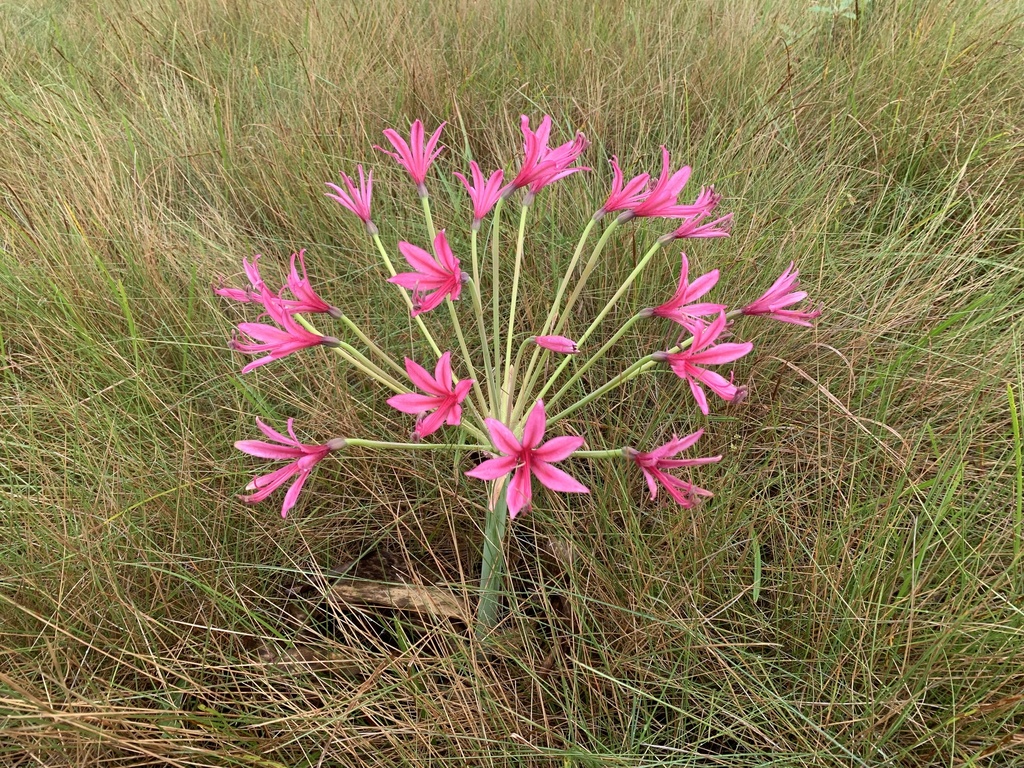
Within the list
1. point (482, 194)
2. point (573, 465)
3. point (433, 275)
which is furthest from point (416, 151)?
point (573, 465)

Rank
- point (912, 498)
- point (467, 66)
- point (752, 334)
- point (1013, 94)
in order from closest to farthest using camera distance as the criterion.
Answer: point (912, 498), point (752, 334), point (1013, 94), point (467, 66)

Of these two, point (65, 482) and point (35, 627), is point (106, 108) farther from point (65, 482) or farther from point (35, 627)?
point (35, 627)

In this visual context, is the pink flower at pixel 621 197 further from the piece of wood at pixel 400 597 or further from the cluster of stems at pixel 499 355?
the piece of wood at pixel 400 597

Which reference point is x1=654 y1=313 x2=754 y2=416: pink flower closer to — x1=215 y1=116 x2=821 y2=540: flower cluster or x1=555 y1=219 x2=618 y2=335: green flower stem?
x1=215 y1=116 x2=821 y2=540: flower cluster

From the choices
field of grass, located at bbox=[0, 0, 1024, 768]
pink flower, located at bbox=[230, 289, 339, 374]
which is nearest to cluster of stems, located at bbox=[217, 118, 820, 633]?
pink flower, located at bbox=[230, 289, 339, 374]

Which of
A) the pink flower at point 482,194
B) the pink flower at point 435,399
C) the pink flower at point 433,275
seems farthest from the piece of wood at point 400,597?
the pink flower at point 482,194

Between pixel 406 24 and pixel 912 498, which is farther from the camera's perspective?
pixel 406 24

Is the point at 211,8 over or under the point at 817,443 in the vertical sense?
over

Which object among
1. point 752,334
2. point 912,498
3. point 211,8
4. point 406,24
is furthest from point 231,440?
point 211,8
